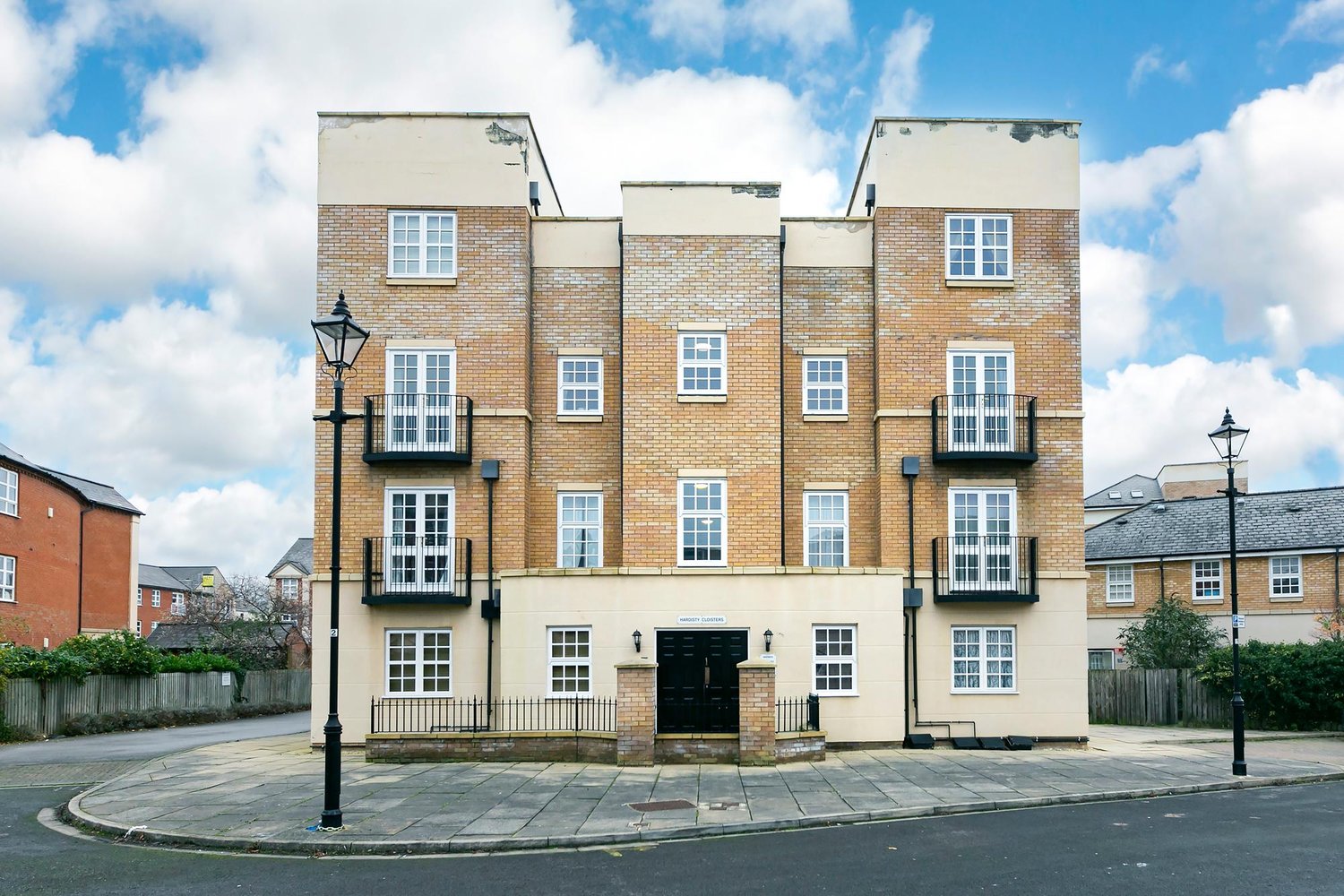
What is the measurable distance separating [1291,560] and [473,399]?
28512 mm

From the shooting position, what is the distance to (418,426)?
22.7 meters

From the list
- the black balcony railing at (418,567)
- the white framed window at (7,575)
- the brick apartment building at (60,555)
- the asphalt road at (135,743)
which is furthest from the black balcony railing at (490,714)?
the white framed window at (7,575)

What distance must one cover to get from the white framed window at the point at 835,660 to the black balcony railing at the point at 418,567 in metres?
7.00

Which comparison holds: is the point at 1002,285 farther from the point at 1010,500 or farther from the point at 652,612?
the point at 652,612

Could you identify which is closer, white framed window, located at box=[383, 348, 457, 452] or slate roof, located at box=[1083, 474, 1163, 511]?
white framed window, located at box=[383, 348, 457, 452]

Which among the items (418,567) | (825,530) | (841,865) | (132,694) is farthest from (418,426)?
(132,694)

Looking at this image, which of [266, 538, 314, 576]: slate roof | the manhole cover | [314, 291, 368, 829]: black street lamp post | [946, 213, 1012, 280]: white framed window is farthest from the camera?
[266, 538, 314, 576]: slate roof

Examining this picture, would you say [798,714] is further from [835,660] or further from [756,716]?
[756,716]

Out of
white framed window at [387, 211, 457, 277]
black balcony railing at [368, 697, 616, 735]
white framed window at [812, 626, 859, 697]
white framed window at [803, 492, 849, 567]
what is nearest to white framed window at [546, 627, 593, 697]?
black balcony railing at [368, 697, 616, 735]

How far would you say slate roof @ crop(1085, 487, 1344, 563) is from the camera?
3716 centimetres

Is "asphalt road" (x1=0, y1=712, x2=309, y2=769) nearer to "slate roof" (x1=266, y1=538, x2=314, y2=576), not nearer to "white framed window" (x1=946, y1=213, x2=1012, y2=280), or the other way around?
"white framed window" (x1=946, y1=213, x2=1012, y2=280)

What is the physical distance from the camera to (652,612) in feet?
69.9

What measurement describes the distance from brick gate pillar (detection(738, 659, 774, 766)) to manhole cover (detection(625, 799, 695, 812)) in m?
3.72

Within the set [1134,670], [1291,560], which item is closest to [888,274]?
[1134,670]
